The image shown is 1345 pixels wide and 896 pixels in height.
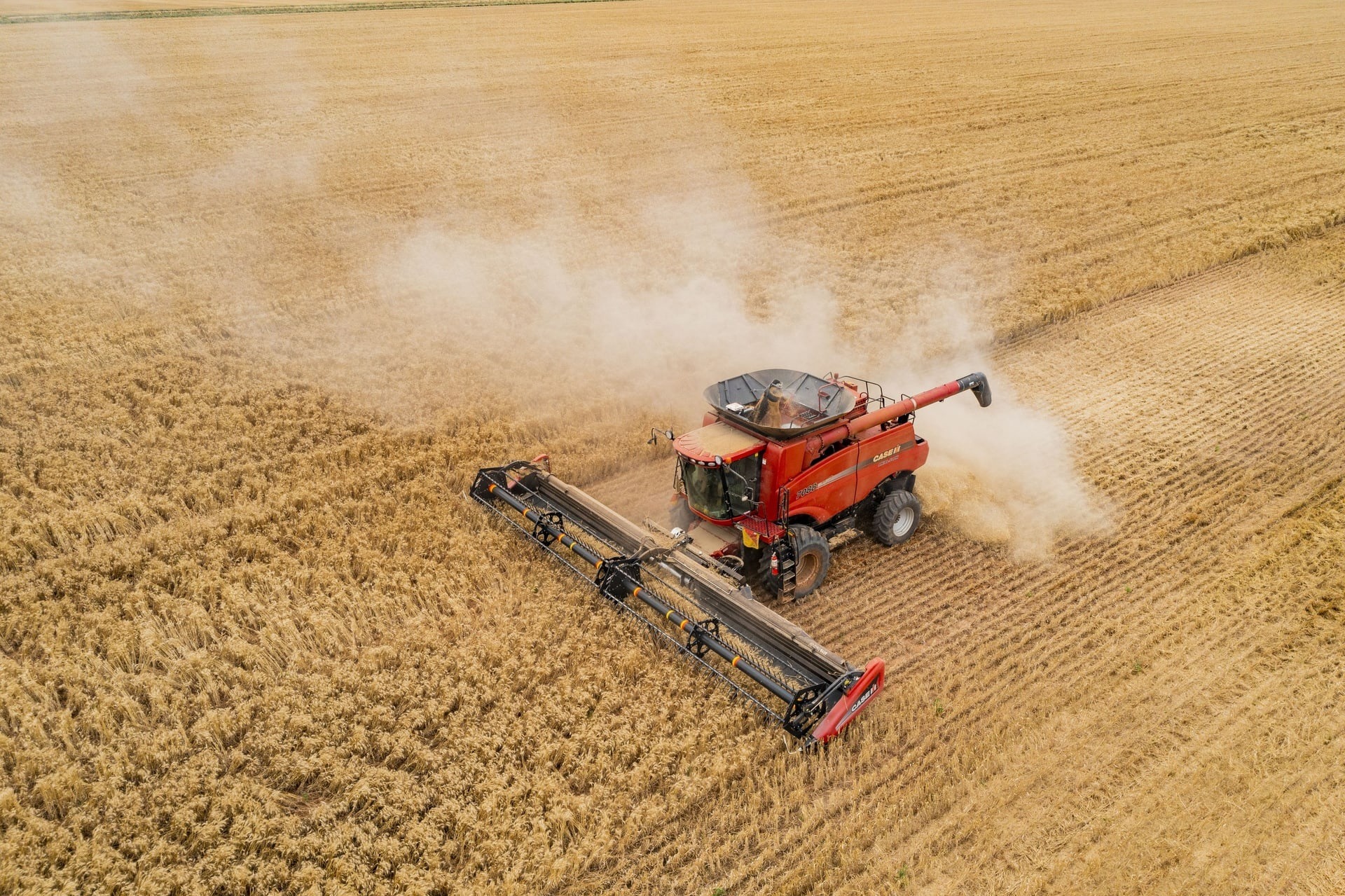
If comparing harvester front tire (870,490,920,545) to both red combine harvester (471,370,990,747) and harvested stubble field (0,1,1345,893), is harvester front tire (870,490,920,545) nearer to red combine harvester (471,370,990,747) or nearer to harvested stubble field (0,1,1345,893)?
red combine harvester (471,370,990,747)

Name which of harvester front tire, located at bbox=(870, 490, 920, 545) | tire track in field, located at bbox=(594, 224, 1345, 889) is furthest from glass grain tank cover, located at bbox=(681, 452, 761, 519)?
harvester front tire, located at bbox=(870, 490, 920, 545)

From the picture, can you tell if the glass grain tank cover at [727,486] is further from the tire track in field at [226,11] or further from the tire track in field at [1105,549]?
the tire track in field at [226,11]

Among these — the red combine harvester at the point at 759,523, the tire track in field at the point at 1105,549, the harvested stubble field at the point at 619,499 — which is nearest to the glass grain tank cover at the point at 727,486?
the red combine harvester at the point at 759,523

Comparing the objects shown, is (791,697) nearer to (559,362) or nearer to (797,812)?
(797,812)

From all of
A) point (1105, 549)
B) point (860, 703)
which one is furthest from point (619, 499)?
point (1105, 549)

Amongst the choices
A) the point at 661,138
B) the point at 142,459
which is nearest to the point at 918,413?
the point at 142,459
